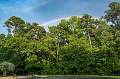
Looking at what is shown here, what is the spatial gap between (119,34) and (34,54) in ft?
66.4

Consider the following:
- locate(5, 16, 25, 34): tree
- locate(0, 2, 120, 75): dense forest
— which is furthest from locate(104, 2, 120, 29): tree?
locate(5, 16, 25, 34): tree

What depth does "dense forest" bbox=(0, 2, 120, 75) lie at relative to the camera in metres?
66.1

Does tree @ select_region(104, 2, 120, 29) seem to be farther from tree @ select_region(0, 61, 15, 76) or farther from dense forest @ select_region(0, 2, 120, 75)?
tree @ select_region(0, 61, 15, 76)

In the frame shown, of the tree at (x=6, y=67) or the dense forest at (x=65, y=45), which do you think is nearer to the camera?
the tree at (x=6, y=67)

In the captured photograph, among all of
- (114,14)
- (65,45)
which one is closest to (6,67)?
(65,45)

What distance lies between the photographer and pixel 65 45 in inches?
2881

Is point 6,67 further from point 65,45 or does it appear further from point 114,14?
point 114,14

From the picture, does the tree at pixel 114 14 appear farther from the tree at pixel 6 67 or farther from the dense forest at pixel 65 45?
the tree at pixel 6 67

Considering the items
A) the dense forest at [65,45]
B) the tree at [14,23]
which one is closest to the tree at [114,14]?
the dense forest at [65,45]

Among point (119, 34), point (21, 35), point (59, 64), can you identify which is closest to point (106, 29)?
point (119, 34)

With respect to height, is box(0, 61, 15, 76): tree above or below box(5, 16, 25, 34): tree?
below

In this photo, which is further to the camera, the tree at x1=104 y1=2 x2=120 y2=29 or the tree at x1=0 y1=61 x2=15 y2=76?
the tree at x1=104 y1=2 x2=120 y2=29

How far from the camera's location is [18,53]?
7456cm

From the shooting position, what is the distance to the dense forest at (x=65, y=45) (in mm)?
66125
